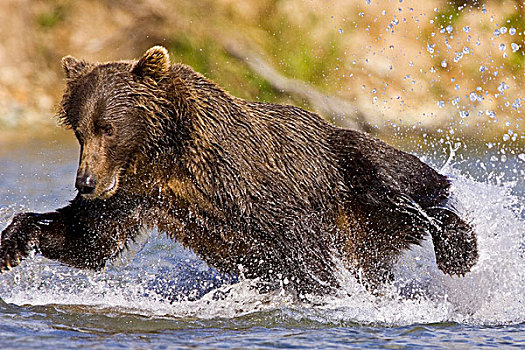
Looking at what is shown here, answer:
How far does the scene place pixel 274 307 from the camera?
5.77 m

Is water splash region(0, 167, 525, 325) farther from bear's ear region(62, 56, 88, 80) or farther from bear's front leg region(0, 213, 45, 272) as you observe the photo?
bear's ear region(62, 56, 88, 80)

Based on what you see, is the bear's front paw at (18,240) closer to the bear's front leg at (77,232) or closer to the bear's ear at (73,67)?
the bear's front leg at (77,232)

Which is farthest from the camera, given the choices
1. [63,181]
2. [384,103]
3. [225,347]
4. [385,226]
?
[384,103]

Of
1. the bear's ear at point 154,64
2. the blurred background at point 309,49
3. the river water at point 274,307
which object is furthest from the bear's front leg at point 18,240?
the blurred background at point 309,49

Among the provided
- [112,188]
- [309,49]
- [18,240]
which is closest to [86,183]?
[112,188]

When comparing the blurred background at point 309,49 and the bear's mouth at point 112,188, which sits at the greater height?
the blurred background at point 309,49

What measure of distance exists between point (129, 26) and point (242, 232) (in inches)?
427

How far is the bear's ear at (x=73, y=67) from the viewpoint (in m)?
5.69

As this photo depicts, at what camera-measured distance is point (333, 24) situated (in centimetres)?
1576

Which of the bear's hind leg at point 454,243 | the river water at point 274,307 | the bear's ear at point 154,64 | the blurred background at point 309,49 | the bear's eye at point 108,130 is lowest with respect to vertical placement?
the river water at point 274,307

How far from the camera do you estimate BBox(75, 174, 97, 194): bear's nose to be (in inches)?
203

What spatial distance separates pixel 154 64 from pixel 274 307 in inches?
73.6

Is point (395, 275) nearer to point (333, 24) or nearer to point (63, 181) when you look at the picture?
point (63, 181)

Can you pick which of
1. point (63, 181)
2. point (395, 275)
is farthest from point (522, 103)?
point (395, 275)
